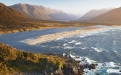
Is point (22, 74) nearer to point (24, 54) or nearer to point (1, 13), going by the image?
point (24, 54)

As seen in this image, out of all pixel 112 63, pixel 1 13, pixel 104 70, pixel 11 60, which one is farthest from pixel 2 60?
pixel 1 13

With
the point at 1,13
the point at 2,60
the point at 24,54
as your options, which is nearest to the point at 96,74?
the point at 24,54

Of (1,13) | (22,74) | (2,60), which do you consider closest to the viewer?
(22,74)

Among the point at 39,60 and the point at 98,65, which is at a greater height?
the point at 39,60

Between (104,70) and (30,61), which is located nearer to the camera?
(30,61)

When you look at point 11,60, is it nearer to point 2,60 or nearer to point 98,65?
point 2,60

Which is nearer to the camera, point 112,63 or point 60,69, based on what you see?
point 60,69

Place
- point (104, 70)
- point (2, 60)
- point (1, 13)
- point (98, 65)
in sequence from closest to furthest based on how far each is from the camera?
point (2, 60), point (104, 70), point (98, 65), point (1, 13)
